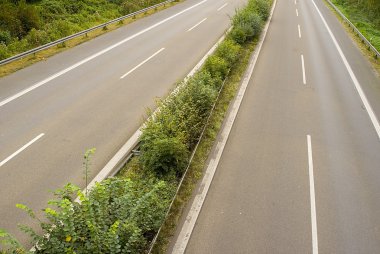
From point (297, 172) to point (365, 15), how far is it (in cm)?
3373

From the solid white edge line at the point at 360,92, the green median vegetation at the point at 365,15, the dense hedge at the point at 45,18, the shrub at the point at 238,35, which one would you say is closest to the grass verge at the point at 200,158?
the shrub at the point at 238,35

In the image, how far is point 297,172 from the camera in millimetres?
10422

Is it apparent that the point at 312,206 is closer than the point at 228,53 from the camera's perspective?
Yes

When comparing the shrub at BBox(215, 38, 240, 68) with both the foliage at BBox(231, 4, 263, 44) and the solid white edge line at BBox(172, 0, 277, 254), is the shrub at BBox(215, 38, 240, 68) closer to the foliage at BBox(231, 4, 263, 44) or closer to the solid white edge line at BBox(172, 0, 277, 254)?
the solid white edge line at BBox(172, 0, 277, 254)

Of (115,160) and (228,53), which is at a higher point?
(228,53)

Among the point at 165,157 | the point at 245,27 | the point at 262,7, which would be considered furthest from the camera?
the point at 262,7

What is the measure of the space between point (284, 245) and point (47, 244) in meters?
5.15

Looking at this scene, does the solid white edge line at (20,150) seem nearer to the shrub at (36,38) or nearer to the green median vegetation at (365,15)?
the shrub at (36,38)

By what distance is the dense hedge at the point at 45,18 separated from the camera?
20.3 metres

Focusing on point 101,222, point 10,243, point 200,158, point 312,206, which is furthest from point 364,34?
point 10,243

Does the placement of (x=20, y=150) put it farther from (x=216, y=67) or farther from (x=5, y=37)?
(x=5, y=37)

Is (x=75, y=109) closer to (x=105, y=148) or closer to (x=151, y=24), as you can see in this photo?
(x=105, y=148)

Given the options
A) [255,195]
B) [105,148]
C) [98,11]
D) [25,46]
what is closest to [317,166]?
[255,195]

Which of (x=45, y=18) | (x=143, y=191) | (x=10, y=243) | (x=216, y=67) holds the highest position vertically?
(x=45, y=18)
